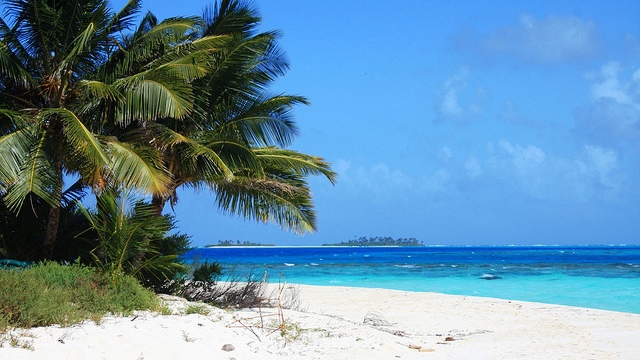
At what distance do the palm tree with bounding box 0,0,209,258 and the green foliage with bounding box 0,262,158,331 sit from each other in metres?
1.56

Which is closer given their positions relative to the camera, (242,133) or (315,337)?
(315,337)

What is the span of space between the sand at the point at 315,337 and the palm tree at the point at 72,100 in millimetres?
2706

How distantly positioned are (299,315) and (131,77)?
5419 mm

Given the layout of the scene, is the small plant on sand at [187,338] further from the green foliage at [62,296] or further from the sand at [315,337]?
the green foliage at [62,296]

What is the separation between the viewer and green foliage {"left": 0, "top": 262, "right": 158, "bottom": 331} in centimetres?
831

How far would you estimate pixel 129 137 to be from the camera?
517 inches

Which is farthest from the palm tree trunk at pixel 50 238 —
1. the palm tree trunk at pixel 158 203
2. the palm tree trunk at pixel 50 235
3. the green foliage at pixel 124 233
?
the palm tree trunk at pixel 158 203

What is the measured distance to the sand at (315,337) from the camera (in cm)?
813

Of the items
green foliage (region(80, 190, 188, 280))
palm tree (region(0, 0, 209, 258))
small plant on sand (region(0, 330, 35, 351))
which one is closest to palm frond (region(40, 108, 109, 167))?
palm tree (region(0, 0, 209, 258))

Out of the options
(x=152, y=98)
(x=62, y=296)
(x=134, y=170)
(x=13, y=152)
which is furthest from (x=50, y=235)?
(x=62, y=296)

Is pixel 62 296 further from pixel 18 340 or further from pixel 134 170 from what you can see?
pixel 134 170

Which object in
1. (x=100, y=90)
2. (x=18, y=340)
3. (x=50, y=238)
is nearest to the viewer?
(x=18, y=340)

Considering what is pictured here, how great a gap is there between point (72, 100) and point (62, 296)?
4.96m

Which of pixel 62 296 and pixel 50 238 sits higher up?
pixel 50 238
